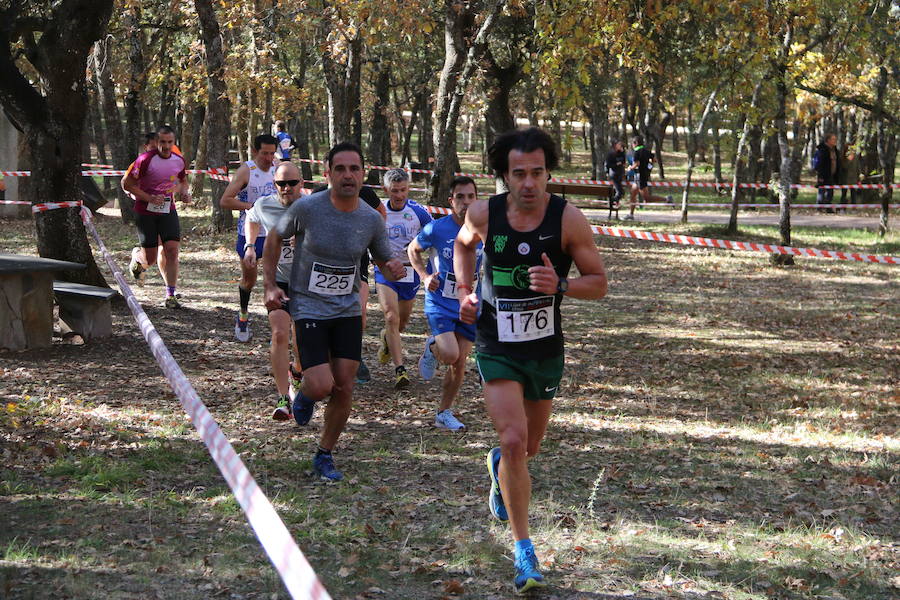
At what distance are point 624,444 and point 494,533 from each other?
230 centimetres

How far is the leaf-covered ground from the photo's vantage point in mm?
5164

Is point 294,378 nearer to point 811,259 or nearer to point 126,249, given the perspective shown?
point 126,249

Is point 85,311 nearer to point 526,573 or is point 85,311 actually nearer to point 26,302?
point 26,302

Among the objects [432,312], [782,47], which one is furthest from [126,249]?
[432,312]

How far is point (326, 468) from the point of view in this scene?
664 cm

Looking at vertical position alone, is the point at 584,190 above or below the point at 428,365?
above

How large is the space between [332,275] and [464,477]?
1574mm

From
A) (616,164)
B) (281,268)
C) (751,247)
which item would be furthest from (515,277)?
(616,164)

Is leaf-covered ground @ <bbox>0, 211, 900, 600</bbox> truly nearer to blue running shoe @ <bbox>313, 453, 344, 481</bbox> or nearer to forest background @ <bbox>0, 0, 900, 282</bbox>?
blue running shoe @ <bbox>313, 453, 344, 481</bbox>

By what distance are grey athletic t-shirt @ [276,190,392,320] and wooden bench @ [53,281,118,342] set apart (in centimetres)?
459

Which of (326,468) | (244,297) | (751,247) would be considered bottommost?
(326,468)

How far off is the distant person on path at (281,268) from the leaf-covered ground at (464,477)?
30 cm

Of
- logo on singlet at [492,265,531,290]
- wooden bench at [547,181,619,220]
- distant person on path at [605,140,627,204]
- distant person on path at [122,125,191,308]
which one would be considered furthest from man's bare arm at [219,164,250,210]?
wooden bench at [547,181,619,220]

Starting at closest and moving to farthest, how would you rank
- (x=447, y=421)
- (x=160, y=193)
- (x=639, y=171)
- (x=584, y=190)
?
(x=447, y=421)
(x=160, y=193)
(x=639, y=171)
(x=584, y=190)
